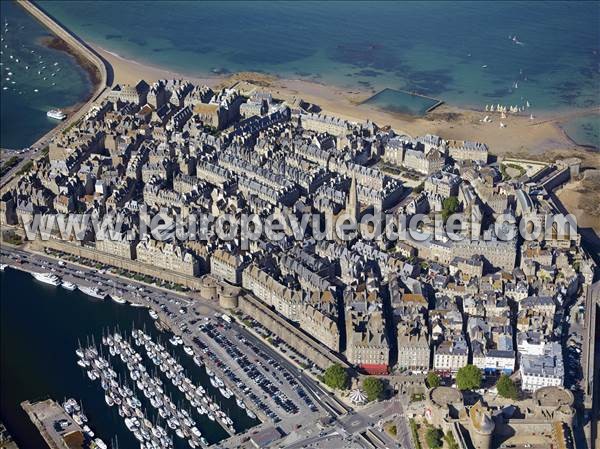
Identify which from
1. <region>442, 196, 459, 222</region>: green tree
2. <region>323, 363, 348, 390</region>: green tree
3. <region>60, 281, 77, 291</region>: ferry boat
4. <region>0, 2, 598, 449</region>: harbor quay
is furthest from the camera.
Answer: <region>442, 196, 459, 222</region>: green tree

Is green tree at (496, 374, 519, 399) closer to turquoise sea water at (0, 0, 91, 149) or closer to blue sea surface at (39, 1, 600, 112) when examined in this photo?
blue sea surface at (39, 1, 600, 112)

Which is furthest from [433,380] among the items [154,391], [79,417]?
[79,417]

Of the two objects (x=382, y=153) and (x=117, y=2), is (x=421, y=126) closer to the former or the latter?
(x=382, y=153)

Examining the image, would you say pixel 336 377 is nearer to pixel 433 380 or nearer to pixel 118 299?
pixel 433 380

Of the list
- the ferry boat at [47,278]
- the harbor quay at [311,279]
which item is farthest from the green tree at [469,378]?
the ferry boat at [47,278]

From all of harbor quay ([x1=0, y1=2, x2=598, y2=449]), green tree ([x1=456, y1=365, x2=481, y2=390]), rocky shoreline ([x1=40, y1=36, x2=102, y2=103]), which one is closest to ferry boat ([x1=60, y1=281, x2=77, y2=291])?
harbor quay ([x1=0, y1=2, x2=598, y2=449])

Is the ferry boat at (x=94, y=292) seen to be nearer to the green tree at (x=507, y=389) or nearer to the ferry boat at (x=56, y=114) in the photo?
the green tree at (x=507, y=389)
